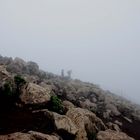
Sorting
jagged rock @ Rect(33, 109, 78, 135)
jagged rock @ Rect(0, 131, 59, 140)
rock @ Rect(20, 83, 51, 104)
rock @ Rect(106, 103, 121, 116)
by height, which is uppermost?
rock @ Rect(20, 83, 51, 104)

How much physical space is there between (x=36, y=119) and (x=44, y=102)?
3340 millimetres

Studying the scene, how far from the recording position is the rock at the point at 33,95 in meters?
29.9

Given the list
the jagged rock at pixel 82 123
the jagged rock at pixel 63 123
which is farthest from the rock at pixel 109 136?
the jagged rock at pixel 63 123

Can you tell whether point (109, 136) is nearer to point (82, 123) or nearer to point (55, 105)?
point (82, 123)

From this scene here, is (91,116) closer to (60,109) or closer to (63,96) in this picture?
(60,109)

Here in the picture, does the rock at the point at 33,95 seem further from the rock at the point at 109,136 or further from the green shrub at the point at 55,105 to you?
the rock at the point at 109,136

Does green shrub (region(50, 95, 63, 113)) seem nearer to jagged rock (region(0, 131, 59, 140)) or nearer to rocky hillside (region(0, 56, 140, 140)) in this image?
rocky hillside (region(0, 56, 140, 140))

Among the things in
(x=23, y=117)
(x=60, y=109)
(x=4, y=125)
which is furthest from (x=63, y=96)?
(x=4, y=125)

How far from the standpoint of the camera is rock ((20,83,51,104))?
98.1 feet

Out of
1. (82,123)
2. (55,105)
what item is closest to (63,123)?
(82,123)

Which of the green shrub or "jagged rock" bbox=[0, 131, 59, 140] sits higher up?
the green shrub

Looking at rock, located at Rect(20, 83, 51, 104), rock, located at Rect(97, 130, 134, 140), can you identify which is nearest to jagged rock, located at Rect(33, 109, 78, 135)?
rock, located at Rect(97, 130, 134, 140)

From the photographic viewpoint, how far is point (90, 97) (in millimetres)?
51469

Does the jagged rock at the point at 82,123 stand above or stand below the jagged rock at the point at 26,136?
above
